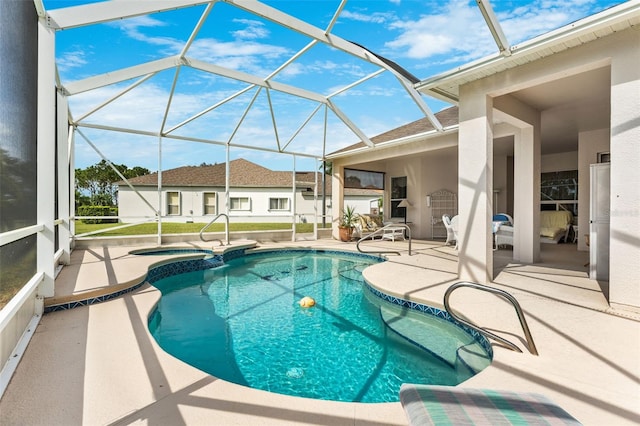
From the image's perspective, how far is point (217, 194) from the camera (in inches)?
810

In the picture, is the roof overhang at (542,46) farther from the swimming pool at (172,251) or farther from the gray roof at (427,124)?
the swimming pool at (172,251)

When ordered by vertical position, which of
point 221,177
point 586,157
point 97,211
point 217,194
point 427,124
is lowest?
point 97,211

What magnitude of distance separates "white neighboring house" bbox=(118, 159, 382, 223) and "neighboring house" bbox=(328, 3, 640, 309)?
1183cm

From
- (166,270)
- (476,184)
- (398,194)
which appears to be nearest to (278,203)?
(398,194)

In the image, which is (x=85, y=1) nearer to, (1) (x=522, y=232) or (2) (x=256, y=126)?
(2) (x=256, y=126)

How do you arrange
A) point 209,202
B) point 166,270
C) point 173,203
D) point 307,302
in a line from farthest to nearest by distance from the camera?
point 209,202, point 173,203, point 166,270, point 307,302

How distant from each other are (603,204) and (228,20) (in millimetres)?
7770

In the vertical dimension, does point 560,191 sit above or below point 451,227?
above

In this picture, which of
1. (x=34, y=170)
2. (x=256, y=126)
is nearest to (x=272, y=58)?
(x=256, y=126)

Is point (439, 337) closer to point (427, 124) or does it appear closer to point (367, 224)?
point (427, 124)

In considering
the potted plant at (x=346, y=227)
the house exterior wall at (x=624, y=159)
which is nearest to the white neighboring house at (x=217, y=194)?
the potted plant at (x=346, y=227)

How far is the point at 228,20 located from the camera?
21.5 ft

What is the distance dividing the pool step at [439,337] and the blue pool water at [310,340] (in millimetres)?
13

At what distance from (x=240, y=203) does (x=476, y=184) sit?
60.7ft
